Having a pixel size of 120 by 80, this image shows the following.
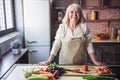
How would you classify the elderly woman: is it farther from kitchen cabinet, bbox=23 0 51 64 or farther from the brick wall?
the brick wall

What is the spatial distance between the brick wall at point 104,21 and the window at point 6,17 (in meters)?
1.76

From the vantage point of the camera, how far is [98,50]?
4227mm

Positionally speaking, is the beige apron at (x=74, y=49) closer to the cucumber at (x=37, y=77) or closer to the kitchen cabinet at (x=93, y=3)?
the cucumber at (x=37, y=77)

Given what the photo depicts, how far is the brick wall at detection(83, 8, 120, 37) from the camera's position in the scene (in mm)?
4738

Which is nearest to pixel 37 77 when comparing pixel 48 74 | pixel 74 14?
pixel 48 74

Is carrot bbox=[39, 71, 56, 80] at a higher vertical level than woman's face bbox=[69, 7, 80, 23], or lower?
lower

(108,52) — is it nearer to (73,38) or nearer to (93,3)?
(93,3)

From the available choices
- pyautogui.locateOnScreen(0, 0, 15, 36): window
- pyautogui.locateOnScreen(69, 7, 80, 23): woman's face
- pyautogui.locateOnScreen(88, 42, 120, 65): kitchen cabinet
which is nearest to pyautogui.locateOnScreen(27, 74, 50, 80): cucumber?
pyautogui.locateOnScreen(69, 7, 80, 23): woman's face

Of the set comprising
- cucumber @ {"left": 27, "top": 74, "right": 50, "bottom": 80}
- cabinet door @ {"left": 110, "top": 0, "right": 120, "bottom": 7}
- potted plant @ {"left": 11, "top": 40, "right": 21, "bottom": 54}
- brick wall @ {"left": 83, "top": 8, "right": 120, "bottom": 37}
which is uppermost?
cabinet door @ {"left": 110, "top": 0, "right": 120, "bottom": 7}

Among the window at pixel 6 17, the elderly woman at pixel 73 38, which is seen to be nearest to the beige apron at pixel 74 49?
the elderly woman at pixel 73 38

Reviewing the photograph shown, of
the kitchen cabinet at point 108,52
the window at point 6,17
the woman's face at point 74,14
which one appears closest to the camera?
the woman's face at point 74,14

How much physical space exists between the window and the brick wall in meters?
1.76

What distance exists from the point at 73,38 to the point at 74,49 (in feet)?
0.50

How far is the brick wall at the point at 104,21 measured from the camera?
474cm
